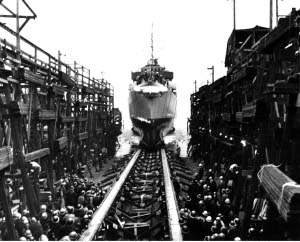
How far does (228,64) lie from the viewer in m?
22.1

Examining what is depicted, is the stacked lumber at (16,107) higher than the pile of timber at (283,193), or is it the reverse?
the stacked lumber at (16,107)

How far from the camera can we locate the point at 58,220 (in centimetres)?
893

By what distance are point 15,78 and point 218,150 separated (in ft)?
34.5

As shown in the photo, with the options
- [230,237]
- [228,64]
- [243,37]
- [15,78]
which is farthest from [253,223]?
[228,64]

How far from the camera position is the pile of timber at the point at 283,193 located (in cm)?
443

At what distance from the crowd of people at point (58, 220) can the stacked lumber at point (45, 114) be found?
2622 mm

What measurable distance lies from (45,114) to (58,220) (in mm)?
4359

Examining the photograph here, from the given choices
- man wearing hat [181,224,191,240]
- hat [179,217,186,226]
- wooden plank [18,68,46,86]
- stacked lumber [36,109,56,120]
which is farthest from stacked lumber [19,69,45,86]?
man wearing hat [181,224,191,240]

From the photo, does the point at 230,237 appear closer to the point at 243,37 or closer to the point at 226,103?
the point at 226,103

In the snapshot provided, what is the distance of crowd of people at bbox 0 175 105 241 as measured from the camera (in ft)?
27.7

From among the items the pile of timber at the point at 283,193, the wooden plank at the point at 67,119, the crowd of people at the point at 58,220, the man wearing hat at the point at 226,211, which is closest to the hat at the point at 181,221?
the man wearing hat at the point at 226,211

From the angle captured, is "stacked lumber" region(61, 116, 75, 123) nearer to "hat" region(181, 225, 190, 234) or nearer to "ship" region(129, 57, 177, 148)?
"hat" region(181, 225, 190, 234)

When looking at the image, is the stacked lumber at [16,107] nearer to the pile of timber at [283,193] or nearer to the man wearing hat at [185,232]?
the man wearing hat at [185,232]

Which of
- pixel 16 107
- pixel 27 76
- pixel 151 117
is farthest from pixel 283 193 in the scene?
pixel 151 117
